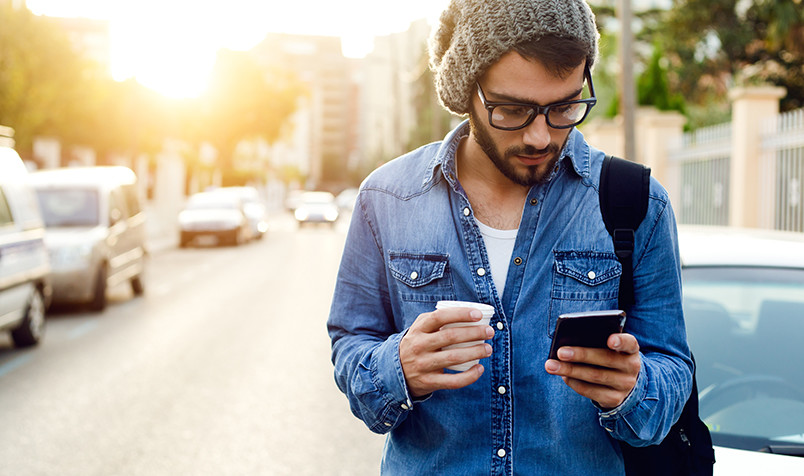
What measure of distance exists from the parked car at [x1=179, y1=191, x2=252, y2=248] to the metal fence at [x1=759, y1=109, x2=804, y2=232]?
53.9 ft

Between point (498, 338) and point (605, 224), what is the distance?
327 mm

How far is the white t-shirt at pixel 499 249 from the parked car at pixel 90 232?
9.57 meters

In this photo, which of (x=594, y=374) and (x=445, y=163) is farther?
(x=445, y=163)

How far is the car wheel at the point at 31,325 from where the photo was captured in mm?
8234

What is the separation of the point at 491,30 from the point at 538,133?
23 centimetres

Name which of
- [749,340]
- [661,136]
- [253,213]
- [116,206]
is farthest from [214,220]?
[749,340]

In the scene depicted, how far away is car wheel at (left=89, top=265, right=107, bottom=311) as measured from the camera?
1084 cm

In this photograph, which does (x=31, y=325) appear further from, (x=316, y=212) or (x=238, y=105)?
(x=238, y=105)

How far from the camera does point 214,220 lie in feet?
79.8

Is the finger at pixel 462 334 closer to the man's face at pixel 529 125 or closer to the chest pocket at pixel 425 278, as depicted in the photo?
the chest pocket at pixel 425 278

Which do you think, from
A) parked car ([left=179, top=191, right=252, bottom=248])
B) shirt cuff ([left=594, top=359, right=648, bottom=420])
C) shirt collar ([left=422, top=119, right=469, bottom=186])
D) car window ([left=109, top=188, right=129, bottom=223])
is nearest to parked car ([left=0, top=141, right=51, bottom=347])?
car window ([left=109, top=188, right=129, bottom=223])

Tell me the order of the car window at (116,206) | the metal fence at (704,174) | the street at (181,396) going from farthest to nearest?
the metal fence at (704,174)
the car window at (116,206)
the street at (181,396)

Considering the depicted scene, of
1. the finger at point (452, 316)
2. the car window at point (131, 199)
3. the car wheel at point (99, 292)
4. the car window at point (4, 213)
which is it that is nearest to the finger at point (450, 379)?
the finger at point (452, 316)

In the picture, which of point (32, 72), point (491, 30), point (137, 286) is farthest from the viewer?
point (32, 72)
